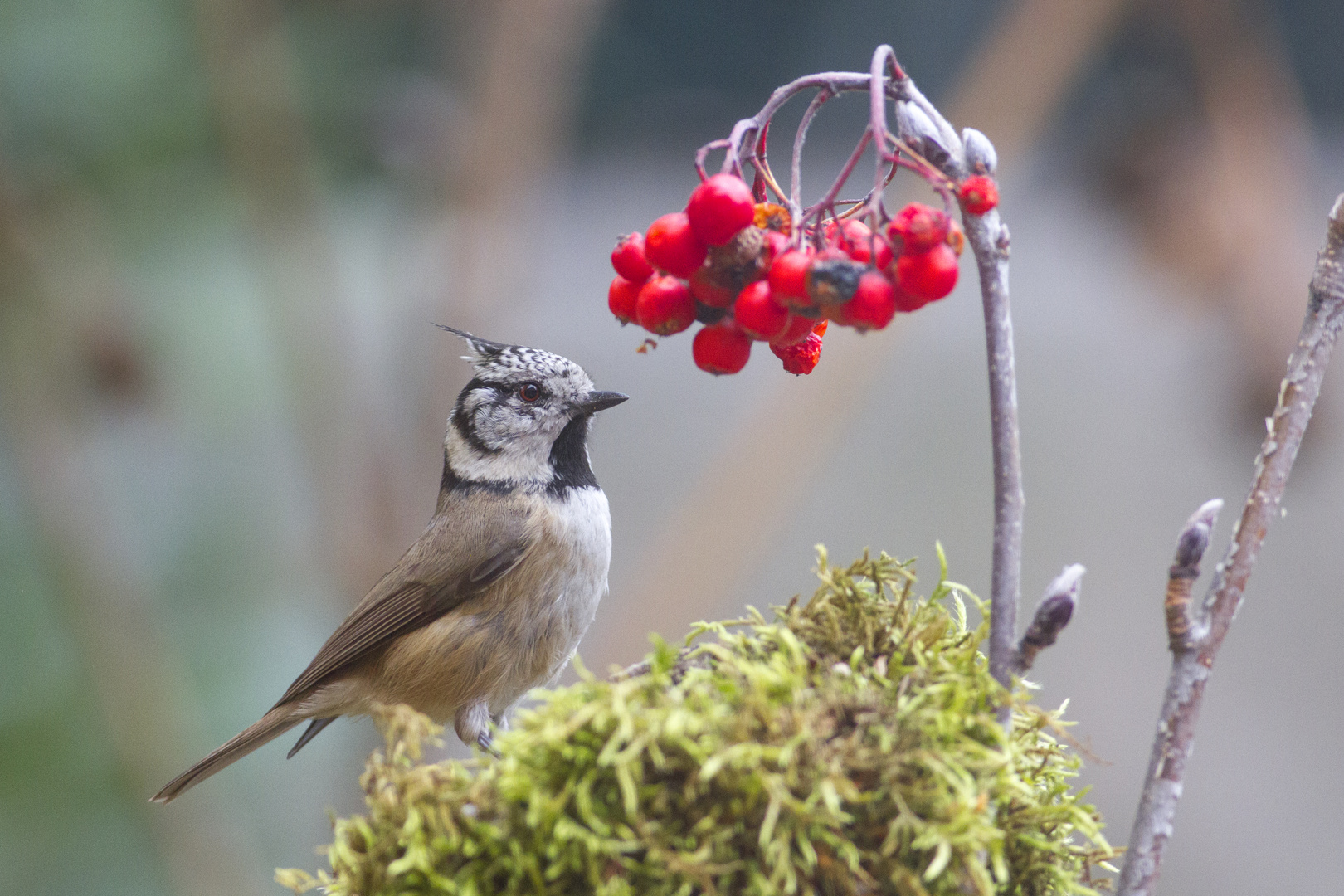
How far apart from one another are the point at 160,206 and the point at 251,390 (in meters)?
0.73

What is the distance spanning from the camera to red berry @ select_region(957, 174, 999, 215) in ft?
3.30

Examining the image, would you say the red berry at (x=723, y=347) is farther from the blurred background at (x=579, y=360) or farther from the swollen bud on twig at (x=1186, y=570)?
the blurred background at (x=579, y=360)

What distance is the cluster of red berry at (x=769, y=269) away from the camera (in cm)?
101

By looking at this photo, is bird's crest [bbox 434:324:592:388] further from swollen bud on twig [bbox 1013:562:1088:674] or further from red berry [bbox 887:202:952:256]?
swollen bud on twig [bbox 1013:562:1088:674]

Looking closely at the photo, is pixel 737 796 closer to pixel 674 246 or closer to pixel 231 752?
pixel 674 246

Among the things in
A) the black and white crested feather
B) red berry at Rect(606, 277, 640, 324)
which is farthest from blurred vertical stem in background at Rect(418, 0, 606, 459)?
red berry at Rect(606, 277, 640, 324)

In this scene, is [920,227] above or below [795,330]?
above

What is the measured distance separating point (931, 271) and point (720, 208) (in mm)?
195

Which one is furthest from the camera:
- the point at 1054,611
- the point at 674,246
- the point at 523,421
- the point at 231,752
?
the point at 523,421

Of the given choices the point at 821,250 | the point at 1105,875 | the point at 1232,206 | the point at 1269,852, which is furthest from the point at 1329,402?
the point at 821,250

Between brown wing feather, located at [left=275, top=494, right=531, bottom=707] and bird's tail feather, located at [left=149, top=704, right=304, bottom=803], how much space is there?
0.03 metres

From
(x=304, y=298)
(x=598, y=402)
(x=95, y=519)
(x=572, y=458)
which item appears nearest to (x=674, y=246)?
(x=598, y=402)

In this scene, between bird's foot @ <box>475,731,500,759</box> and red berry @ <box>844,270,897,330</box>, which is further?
bird's foot @ <box>475,731,500,759</box>

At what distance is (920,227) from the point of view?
1008 millimetres
